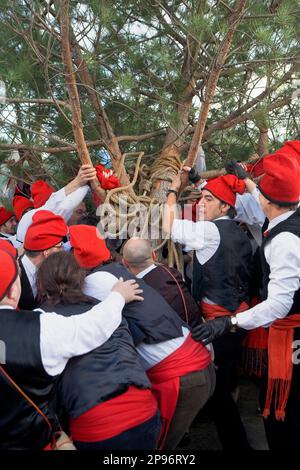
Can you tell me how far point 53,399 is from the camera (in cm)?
151

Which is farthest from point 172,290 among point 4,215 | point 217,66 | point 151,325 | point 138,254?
point 4,215

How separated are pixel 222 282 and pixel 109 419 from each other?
1076mm

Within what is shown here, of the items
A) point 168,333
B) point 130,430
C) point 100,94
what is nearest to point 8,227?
point 100,94

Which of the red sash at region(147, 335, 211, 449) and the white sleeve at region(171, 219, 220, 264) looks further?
the white sleeve at region(171, 219, 220, 264)

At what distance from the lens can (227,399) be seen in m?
2.35

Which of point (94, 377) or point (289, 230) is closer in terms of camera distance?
point (94, 377)

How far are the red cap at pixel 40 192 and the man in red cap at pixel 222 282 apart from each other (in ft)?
3.08

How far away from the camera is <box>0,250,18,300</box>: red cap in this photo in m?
1.41

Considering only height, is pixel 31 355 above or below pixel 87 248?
below

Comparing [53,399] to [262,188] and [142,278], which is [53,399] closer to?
[142,278]

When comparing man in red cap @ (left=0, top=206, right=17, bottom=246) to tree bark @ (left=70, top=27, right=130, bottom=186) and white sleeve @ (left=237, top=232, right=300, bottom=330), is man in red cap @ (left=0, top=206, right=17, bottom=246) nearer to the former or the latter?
tree bark @ (left=70, top=27, right=130, bottom=186)

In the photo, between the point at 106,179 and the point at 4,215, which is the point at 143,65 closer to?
the point at 106,179

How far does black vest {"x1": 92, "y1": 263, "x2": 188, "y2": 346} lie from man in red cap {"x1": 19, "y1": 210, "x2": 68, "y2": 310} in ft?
1.36

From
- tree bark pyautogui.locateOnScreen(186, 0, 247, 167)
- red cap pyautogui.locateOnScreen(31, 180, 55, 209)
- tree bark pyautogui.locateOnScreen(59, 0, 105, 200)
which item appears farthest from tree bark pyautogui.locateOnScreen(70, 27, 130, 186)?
red cap pyautogui.locateOnScreen(31, 180, 55, 209)
